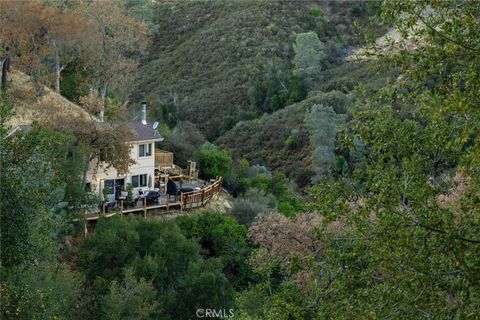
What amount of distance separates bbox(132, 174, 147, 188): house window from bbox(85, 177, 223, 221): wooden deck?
0.94 metres

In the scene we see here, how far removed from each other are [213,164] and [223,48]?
118 ft

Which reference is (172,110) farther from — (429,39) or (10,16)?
(429,39)

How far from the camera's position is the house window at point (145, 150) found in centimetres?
3062

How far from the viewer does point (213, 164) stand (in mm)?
36062

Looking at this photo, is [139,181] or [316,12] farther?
[316,12]

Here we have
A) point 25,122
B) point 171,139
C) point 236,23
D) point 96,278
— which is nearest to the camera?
point 96,278

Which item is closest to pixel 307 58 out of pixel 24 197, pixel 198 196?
pixel 198 196

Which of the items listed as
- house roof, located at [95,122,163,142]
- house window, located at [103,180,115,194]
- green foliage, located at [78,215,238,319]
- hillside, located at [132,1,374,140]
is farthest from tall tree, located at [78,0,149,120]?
green foliage, located at [78,215,238,319]

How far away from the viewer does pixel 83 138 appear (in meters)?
26.8

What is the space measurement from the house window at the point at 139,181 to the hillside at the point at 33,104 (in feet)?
9.74

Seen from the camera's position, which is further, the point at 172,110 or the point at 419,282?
the point at 172,110

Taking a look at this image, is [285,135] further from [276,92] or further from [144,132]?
[144,132]

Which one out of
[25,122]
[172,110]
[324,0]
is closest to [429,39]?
[25,122]

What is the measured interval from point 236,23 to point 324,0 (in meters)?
11.8
